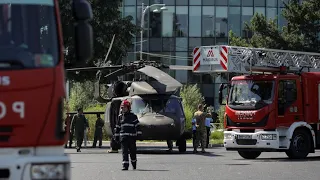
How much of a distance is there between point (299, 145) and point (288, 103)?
1.32 m

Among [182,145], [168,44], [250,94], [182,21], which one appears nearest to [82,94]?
[168,44]

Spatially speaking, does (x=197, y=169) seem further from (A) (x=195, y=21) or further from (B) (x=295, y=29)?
(A) (x=195, y=21)

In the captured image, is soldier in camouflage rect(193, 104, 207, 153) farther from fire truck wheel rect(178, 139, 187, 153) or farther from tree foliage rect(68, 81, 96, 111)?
tree foliage rect(68, 81, 96, 111)

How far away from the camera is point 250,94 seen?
25422 millimetres

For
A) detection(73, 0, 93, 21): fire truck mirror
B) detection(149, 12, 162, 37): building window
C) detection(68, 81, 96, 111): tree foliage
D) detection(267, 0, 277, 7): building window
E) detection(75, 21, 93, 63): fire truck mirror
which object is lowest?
detection(68, 81, 96, 111): tree foliage

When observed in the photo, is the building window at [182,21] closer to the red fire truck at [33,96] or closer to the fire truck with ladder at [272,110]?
the fire truck with ladder at [272,110]

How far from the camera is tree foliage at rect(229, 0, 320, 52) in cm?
4550

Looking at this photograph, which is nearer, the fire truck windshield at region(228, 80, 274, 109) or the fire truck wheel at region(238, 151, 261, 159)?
the fire truck windshield at region(228, 80, 274, 109)

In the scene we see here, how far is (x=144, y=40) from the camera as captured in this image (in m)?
66.2

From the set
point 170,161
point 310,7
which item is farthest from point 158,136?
point 310,7

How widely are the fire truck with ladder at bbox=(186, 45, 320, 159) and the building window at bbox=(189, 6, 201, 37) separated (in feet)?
130

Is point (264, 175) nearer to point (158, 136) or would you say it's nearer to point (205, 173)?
point (205, 173)

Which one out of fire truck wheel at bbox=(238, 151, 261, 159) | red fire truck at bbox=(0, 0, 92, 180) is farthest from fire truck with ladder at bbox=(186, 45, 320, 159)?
red fire truck at bbox=(0, 0, 92, 180)

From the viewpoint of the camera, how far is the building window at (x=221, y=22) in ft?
216
